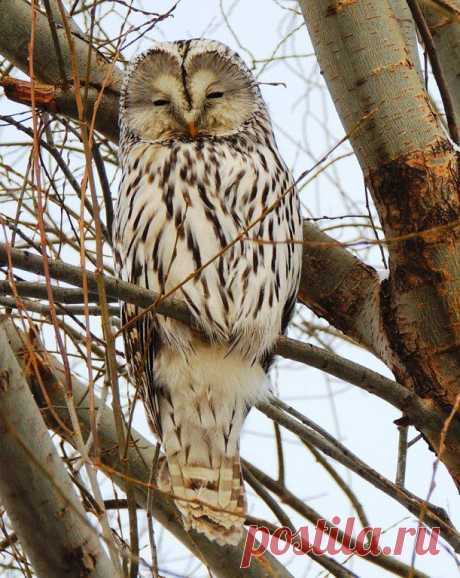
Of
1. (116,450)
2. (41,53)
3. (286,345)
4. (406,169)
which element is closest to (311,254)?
(406,169)

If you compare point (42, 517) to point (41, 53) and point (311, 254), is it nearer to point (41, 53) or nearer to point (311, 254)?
point (311, 254)

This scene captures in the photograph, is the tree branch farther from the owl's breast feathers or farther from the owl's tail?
the owl's tail

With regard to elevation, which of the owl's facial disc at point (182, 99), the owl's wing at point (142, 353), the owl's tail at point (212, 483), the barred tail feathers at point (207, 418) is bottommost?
the owl's tail at point (212, 483)

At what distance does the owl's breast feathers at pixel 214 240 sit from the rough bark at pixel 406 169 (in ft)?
1.39

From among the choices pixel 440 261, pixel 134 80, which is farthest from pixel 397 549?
pixel 134 80

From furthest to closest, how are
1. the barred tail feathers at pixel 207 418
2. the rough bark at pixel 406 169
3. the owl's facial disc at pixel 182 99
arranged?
the owl's facial disc at pixel 182 99
the barred tail feathers at pixel 207 418
the rough bark at pixel 406 169

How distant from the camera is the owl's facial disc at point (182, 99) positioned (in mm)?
3760

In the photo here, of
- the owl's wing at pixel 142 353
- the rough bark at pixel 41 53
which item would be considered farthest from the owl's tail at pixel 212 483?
the rough bark at pixel 41 53

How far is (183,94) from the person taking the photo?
3814mm

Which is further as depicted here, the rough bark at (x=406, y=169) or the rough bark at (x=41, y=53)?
the rough bark at (x=41, y=53)

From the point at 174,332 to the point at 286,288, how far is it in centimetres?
45

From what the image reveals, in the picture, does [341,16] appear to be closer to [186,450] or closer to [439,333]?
[439,333]

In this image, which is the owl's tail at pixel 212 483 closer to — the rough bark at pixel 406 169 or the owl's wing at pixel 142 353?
the owl's wing at pixel 142 353

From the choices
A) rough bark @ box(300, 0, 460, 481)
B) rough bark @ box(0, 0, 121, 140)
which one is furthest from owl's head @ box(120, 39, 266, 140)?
rough bark @ box(300, 0, 460, 481)
